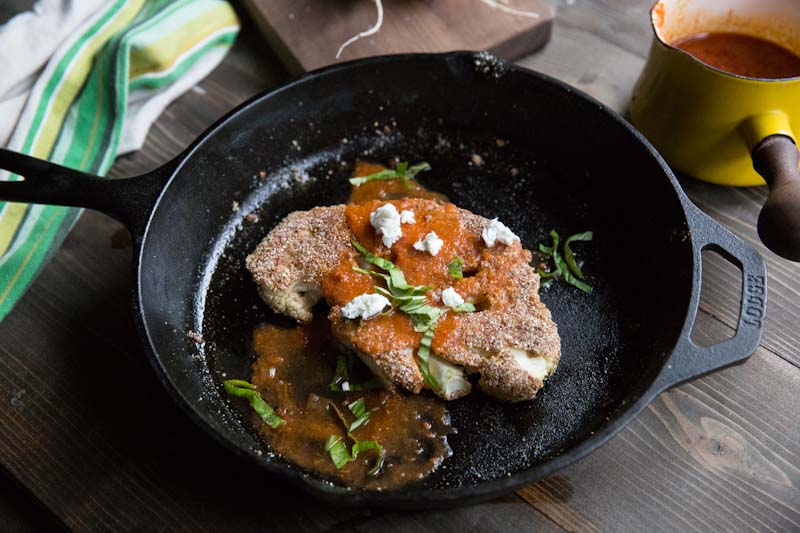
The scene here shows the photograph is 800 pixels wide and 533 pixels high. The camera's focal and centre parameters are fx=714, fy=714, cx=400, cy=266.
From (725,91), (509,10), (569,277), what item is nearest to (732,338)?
(569,277)

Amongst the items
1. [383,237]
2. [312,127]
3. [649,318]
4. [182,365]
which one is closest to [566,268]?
[649,318]

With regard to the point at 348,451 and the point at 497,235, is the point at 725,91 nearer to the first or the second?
the point at 497,235

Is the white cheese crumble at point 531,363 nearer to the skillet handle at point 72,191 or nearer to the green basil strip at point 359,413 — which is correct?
the green basil strip at point 359,413

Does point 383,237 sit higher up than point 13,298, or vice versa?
point 13,298

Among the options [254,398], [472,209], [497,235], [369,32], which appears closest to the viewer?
[254,398]

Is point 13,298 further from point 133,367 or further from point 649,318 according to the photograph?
point 649,318

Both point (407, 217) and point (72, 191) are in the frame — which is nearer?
point (72, 191)

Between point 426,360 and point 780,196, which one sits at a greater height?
point 426,360

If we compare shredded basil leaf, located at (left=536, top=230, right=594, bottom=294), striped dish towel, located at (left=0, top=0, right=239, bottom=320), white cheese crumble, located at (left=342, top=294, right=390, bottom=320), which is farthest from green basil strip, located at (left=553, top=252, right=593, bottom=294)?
striped dish towel, located at (left=0, top=0, right=239, bottom=320)
